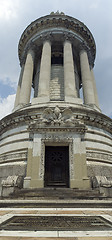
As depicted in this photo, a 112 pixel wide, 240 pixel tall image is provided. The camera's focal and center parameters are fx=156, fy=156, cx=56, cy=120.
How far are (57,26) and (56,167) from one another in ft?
73.3

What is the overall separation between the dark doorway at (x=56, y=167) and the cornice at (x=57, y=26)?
20.7 m

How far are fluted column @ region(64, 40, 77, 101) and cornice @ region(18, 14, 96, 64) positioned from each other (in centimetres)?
333

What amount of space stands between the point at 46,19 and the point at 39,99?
15417 mm

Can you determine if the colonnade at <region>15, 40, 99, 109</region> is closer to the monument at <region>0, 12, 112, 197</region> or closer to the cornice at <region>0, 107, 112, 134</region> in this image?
the monument at <region>0, 12, 112, 197</region>

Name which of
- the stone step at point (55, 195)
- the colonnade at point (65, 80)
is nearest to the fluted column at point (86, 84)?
the colonnade at point (65, 80)

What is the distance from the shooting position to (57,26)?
82.8 ft

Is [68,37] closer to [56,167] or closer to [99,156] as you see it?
[99,156]

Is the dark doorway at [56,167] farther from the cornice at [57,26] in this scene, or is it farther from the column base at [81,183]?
the cornice at [57,26]

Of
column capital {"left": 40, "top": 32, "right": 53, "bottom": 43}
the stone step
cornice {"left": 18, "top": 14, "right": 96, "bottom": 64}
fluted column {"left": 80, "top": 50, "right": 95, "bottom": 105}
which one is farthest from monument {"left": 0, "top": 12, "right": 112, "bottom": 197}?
cornice {"left": 18, "top": 14, "right": 96, "bottom": 64}

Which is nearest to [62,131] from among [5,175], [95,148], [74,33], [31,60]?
[95,148]

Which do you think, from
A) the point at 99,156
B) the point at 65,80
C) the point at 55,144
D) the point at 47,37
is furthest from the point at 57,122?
the point at 47,37

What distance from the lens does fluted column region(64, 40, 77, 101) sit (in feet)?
63.1

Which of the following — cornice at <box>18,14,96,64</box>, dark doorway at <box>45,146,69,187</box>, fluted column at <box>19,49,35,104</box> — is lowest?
dark doorway at <box>45,146,69,187</box>

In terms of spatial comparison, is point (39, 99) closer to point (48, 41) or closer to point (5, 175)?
point (5, 175)
